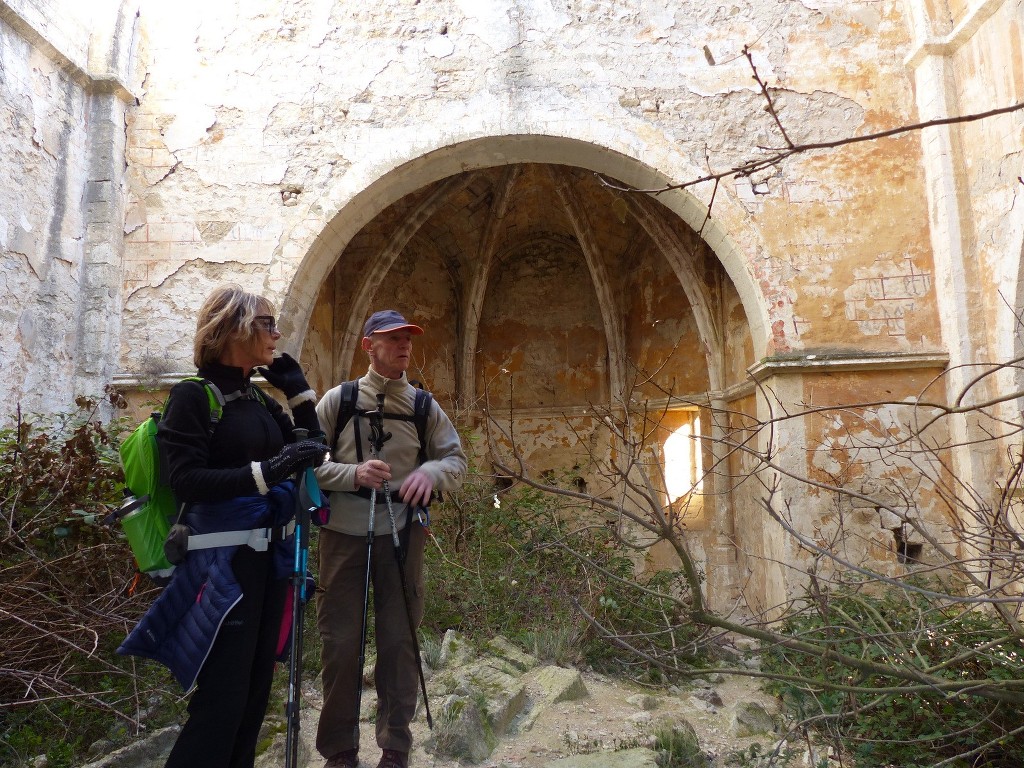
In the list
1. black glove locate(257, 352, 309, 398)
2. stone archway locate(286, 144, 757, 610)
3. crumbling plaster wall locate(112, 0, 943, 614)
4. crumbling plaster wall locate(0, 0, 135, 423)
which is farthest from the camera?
stone archway locate(286, 144, 757, 610)

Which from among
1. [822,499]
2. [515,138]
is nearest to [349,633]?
[822,499]

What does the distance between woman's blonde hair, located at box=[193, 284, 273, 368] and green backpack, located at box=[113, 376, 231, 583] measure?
10.4 inches

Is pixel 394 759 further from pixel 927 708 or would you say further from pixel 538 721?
pixel 927 708

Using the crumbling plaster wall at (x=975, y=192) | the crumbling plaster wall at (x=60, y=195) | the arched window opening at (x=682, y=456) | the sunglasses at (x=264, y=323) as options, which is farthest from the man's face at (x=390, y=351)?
the arched window opening at (x=682, y=456)

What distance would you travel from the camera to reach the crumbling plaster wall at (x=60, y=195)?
227 inches

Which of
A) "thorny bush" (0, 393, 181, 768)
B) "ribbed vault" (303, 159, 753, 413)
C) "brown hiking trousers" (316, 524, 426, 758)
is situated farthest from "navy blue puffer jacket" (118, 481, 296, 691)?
"ribbed vault" (303, 159, 753, 413)

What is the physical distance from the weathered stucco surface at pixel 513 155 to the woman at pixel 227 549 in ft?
14.0

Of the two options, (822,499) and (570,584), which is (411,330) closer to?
(570,584)

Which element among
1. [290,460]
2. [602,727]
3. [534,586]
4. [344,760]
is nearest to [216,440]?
[290,460]

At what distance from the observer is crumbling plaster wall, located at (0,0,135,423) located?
18.9ft

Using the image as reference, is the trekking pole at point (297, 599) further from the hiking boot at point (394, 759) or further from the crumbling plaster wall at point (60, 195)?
the crumbling plaster wall at point (60, 195)

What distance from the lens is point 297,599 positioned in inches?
92.1

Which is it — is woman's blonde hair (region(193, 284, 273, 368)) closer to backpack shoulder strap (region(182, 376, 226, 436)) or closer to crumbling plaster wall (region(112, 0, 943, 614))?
backpack shoulder strap (region(182, 376, 226, 436))

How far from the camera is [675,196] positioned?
6602 mm
